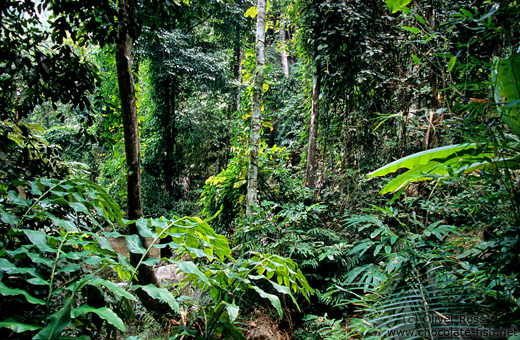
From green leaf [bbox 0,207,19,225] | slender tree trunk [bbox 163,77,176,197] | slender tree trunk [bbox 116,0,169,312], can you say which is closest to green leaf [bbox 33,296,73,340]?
green leaf [bbox 0,207,19,225]

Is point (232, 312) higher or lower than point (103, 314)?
lower

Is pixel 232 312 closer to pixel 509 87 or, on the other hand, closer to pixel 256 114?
pixel 509 87

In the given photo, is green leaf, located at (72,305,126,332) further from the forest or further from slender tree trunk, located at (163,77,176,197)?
slender tree trunk, located at (163,77,176,197)

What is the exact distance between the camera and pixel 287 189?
3.60m

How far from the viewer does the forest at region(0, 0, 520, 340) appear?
39.4 inches

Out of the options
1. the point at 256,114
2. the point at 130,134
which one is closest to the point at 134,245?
the point at 130,134

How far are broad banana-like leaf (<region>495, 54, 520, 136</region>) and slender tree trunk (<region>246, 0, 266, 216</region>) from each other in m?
2.44

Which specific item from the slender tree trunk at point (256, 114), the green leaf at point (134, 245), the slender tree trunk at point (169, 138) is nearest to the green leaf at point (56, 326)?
the green leaf at point (134, 245)

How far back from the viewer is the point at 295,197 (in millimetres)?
3541

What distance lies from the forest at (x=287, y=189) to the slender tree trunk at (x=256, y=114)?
0.08 ft

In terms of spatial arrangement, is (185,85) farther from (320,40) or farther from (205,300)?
(205,300)

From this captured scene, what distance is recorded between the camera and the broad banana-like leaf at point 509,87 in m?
0.92

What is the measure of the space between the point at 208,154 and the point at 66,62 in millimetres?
6631

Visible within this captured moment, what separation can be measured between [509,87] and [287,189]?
2.64 meters
